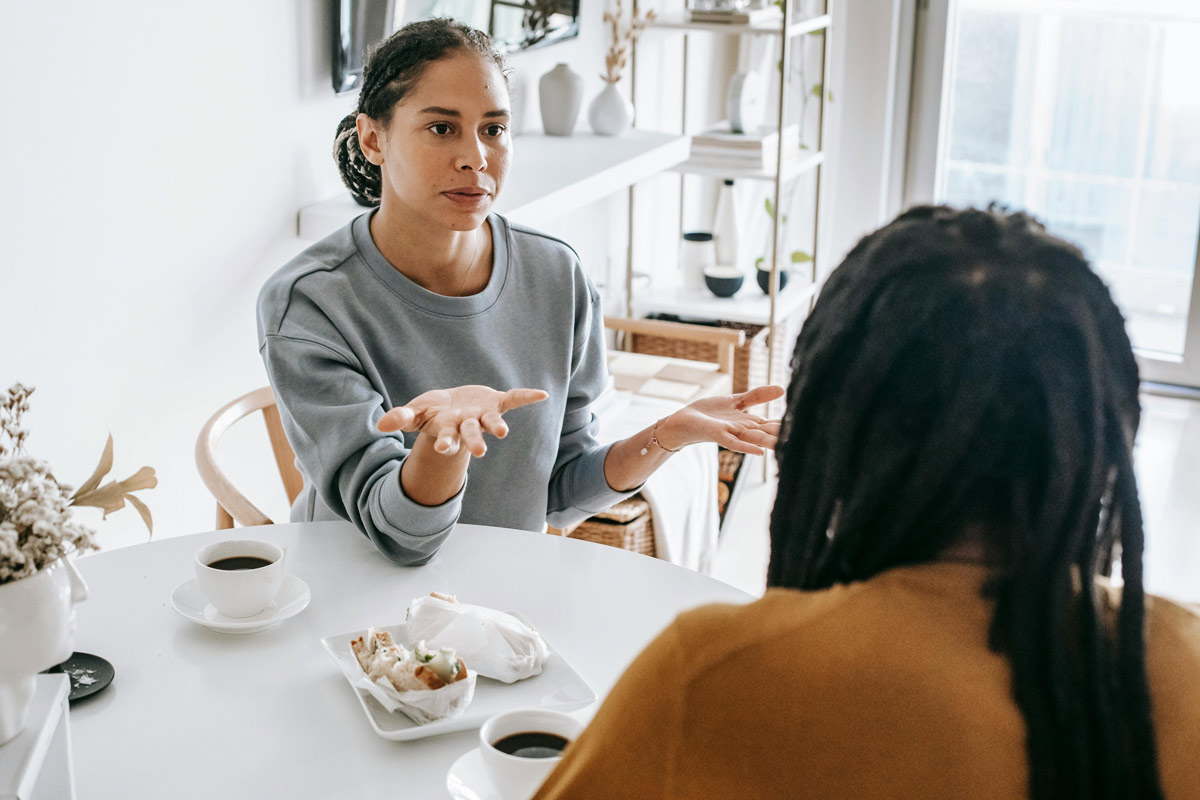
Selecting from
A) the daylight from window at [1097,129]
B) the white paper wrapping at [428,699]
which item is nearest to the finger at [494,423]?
the white paper wrapping at [428,699]

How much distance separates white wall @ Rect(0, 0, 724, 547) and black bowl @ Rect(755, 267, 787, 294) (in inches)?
60.7

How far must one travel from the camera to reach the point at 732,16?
10.3 feet

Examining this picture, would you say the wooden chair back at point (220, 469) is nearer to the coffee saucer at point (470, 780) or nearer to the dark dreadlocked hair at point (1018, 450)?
the coffee saucer at point (470, 780)

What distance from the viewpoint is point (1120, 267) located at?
437 centimetres

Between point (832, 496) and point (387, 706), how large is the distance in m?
0.54

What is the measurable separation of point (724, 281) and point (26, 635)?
2758 millimetres

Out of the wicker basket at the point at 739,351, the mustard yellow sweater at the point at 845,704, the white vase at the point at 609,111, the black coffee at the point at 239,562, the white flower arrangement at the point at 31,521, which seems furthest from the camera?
the wicker basket at the point at 739,351

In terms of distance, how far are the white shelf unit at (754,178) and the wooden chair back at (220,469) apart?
1.68 m

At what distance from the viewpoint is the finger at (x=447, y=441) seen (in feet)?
3.86

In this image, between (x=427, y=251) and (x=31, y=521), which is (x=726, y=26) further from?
(x=31, y=521)

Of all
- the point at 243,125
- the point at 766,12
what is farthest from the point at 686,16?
the point at 243,125

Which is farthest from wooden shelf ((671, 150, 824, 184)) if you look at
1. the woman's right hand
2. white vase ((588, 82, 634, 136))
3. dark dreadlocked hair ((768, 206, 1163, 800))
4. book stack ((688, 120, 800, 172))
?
dark dreadlocked hair ((768, 206, 1163, 800))

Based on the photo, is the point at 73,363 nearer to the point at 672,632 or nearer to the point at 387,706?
the point at 387,706

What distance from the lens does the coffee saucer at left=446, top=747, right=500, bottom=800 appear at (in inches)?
37.7
